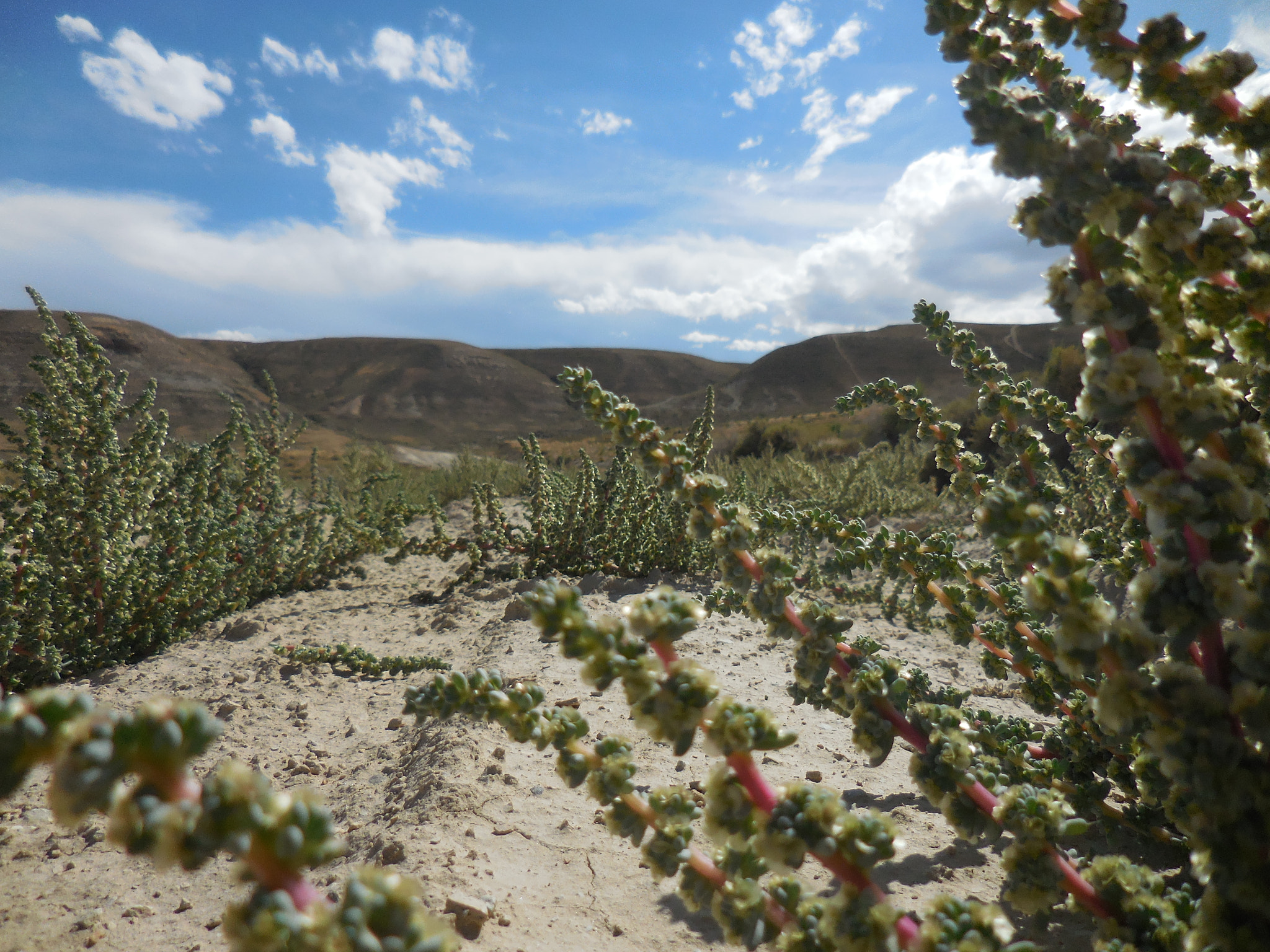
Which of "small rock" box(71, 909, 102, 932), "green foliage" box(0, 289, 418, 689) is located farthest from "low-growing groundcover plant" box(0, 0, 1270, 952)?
"green foliage" box(0, 289, 418, 689)

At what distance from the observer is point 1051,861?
3.44 ft

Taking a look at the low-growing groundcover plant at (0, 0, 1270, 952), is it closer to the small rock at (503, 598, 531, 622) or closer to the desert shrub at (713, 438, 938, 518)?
the small rock at (503, 598, 531, 622)

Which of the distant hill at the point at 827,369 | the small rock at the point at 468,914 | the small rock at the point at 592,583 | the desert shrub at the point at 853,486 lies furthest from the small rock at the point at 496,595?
the distant hill at the point at 827,369

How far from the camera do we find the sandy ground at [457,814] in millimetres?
1588

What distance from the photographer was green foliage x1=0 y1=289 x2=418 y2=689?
3.12 meters

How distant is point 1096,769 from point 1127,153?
5.34 ft

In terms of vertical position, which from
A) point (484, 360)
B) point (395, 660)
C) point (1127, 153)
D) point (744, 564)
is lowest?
point (395, 660)

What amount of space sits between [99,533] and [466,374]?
224 ft

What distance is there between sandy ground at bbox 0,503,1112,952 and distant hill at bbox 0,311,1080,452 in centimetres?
4271

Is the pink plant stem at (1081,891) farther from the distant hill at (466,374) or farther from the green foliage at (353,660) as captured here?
the distant hill at (466,374)

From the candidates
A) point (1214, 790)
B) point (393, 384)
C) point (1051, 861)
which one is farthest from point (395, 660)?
point (393, 384)

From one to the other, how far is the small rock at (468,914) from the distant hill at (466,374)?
4430 centimetres

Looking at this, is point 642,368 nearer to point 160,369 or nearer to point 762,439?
point 160,369

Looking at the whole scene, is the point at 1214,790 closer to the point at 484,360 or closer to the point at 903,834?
the point at 903,834
